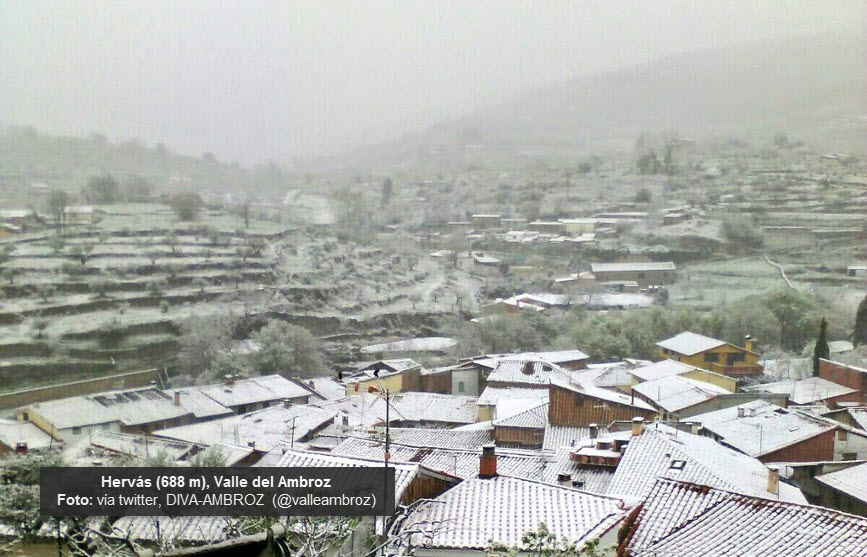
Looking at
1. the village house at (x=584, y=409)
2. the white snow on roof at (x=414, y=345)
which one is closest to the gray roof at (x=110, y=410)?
the village house at (x=584, y=409)

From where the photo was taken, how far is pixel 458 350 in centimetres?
1723

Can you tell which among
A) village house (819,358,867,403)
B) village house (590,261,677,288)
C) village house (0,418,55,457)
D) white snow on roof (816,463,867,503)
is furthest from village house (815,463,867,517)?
village house (590,261,677,288)

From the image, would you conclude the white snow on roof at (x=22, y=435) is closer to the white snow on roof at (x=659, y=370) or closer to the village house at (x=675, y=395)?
the village house at (x=675, y=395)

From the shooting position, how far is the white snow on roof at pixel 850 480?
6.11 meters

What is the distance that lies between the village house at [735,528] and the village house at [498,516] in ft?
0.53

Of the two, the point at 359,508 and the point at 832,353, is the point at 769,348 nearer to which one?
the point at 832,353

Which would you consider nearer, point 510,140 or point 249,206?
point 249,206

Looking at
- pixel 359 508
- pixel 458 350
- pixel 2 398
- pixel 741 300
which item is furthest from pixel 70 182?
pixel 359 508

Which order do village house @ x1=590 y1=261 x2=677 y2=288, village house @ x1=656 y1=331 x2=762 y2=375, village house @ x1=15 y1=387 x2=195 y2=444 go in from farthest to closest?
village house @ x1=590 y1=261 x2=677 y2=288 → village house @ x1=656 y1=331 x2=762 y2=375 → village house @ x1=15 y1=387 x2=195 y2=444

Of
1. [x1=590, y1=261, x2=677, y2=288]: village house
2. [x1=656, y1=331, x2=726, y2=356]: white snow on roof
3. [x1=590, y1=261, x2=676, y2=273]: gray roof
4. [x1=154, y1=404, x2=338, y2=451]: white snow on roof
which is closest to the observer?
[x1=154, y1=404, x2=338, y2=451]: white snow on roof

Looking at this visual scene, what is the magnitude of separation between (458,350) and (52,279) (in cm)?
1008

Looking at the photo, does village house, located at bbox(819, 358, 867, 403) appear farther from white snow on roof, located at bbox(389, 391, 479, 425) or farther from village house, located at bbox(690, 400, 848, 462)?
white snow on roof, located at bbox(389, 391, 479, 425)

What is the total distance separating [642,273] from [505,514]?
22307mm

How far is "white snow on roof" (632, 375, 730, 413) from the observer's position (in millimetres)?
9424
